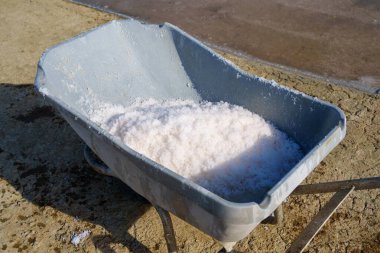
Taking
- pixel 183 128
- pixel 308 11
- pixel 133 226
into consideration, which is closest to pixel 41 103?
pixel 133 226

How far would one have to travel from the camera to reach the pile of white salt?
100 inches

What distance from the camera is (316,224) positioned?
2418 millimetres

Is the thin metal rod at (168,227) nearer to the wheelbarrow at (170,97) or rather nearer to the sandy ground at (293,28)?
the wheelbarrow at (170,97)

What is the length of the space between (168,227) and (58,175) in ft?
4.67

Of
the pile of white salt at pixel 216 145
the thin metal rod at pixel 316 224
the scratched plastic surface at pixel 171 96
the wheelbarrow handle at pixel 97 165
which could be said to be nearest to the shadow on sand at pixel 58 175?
the wheelbarrow handle at pixel 97 165

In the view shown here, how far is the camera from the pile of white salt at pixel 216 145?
2547 millimetres

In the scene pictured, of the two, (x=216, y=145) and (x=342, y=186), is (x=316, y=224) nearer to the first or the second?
(x=342, y=186)

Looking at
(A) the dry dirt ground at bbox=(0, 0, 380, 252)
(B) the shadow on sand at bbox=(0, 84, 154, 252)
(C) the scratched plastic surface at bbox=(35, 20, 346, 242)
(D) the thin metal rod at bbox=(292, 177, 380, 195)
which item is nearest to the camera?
(C) the scratched plastic surface at bbox=(35, 20, 346, 242)

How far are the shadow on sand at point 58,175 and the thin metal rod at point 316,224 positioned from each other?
1.11m

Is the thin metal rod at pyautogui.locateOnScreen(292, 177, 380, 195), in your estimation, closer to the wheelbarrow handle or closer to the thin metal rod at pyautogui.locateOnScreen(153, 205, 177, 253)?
the thin metal rod at pyautogui.locateOnScreen(153, 205, 177, 253)

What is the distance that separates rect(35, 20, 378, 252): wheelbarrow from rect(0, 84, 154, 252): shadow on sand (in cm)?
37

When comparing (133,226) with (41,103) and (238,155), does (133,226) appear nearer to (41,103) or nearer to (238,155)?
(238,155)

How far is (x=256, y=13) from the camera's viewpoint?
20.6 feet

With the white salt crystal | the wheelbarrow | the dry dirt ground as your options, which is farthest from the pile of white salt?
the white salt crystal
